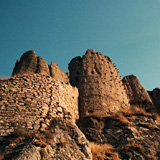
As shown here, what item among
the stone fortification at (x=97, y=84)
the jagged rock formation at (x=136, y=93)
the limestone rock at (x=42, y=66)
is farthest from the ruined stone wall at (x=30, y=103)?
the jagged rock formation at (x=136, y=93)

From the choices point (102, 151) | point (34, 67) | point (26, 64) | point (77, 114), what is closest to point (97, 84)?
point (77, 114)

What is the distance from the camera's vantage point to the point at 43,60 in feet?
58.8

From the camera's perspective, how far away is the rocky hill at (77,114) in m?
9.59

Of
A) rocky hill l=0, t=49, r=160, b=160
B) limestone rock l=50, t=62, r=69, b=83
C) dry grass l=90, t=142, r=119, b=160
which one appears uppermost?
limestone rock l=50, t=62, r=69, b=83

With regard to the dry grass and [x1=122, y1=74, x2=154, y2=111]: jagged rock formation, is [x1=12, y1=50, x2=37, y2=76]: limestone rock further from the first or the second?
[x1=122, y1=74, x2=154, y2=111]: jagged rock formation

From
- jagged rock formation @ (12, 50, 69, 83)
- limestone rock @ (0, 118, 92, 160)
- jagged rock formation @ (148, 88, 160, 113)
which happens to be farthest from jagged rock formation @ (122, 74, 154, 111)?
limestone rock @ (0, 118, 92, 160)

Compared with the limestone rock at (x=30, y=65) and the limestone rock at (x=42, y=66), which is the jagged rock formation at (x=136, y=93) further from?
the limestone rock at (x=30, y=65)

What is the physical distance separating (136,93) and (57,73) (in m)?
7.89

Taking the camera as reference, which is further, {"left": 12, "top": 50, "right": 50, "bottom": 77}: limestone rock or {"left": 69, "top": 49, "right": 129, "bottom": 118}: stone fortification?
{"left": 69, "top": 49, "right": 129, "bottom": 118}: stone fortification

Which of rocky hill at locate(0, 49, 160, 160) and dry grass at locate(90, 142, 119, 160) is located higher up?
rocky hill at locate(0, 49, 160, 160)

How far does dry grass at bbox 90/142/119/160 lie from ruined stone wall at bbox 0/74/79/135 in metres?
2.34

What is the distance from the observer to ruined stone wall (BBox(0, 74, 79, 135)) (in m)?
10.3

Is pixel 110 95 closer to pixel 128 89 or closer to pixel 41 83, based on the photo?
pixel 128 89

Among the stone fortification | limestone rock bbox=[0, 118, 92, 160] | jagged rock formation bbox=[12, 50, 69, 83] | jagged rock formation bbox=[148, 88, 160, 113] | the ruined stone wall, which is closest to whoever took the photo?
limestone rock bbox=[0, 118, 92, 160]
